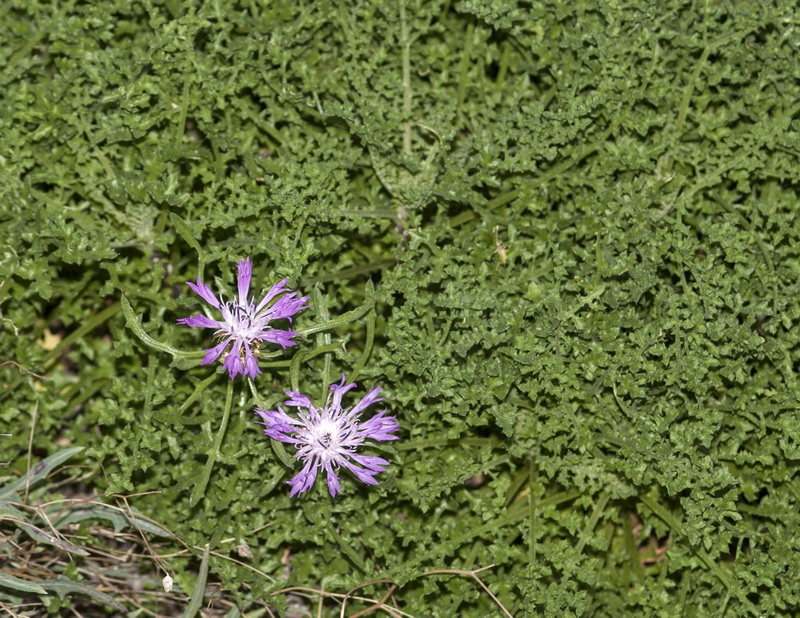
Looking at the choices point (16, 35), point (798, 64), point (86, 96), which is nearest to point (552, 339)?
point (798, 64)

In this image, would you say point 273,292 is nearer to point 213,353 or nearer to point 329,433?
point 213,353

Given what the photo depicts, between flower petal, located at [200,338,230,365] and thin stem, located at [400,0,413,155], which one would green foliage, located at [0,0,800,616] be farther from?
flower petal, located at [200,338,230,365]

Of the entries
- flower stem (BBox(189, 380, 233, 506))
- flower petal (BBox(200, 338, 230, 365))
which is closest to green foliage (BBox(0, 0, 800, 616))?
flower stem (BBox(189, 380, 233, 506))

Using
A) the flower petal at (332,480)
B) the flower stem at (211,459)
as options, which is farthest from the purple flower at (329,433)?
the flower stem at (211,459)

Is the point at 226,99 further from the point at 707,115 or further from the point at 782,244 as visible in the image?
the point at 782,244

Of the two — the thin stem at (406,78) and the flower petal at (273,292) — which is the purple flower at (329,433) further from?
the thin stem at (406,78)

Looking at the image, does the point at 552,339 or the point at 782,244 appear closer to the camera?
the point at 552,339

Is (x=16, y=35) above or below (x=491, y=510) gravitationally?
above
